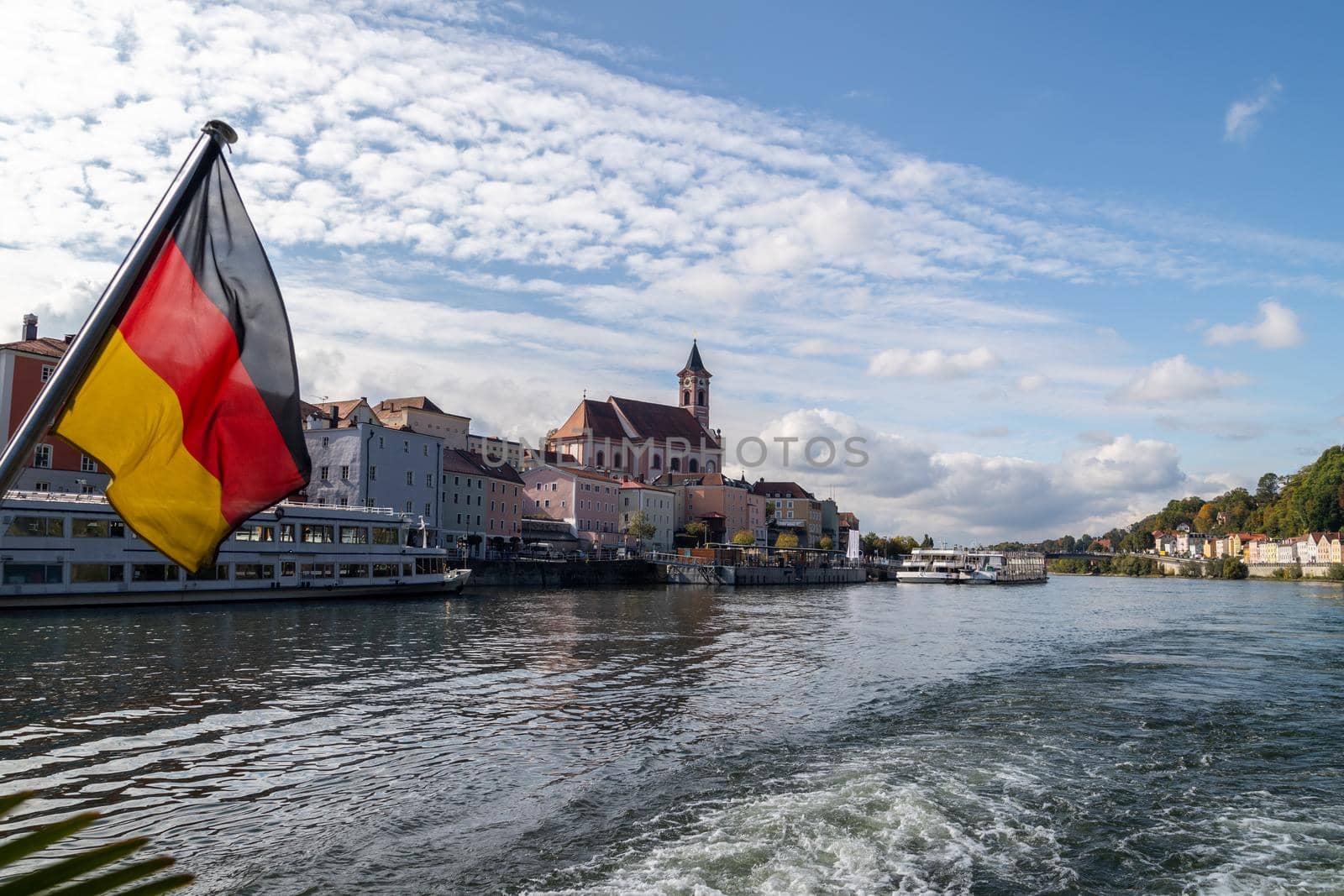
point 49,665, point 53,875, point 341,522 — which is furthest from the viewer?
point 341,522

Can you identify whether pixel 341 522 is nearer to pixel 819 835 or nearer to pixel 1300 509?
pixel 819 835

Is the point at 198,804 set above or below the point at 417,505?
below

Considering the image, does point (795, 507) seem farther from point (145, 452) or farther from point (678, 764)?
point (145, 452)

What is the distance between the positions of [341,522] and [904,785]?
45737 mm

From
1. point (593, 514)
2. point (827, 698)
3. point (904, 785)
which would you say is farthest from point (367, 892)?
point (593, 514)

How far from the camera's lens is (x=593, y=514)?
117 m

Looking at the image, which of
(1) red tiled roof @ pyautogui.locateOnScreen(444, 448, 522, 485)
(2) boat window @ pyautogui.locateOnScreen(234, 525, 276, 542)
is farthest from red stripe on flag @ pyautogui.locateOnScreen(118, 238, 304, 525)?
(1) red tiled roof @ pyautogui.locateOnScreen(444, 448, 522, 485)

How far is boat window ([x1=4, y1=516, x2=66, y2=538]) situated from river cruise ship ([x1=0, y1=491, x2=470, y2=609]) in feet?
0.12

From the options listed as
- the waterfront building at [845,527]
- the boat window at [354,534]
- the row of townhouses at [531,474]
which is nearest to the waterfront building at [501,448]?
the row of townhouses at [531,474]

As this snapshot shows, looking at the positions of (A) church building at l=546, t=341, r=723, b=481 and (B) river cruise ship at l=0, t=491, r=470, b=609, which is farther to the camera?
(A) church building at l=546, t=341, r=723, b=481

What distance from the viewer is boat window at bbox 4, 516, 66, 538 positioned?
4100cm

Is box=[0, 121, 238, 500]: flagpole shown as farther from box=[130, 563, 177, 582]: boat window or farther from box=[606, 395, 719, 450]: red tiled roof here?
box=[606, 395, 719, 450]: red tiled roof

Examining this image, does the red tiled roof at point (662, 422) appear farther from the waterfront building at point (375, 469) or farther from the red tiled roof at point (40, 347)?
the red tiled roof at point (40, 347)

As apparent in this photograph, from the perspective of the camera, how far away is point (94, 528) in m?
43.4
